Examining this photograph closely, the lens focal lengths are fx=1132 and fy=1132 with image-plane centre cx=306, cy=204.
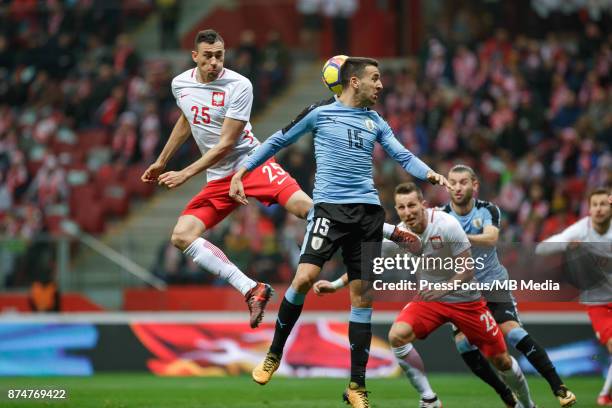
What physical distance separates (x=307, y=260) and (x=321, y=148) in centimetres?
96

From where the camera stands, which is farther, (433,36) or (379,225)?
(433,36)

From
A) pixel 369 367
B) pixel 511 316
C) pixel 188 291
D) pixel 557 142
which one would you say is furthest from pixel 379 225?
pixel 557 142

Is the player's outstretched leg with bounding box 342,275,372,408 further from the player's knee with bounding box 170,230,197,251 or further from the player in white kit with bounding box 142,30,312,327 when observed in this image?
the player's knee with bounding box 170,230,197,251

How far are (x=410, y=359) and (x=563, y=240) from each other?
2094 mm

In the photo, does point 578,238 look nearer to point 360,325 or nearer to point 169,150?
point 360,325

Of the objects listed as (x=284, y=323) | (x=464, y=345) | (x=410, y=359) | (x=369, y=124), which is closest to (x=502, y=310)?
(x=464, y=345)

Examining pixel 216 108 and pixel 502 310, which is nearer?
pixel 216 108

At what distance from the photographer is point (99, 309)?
59.7ft

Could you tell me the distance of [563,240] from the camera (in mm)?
11094

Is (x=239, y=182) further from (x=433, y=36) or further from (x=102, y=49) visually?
(x=102, y=49)

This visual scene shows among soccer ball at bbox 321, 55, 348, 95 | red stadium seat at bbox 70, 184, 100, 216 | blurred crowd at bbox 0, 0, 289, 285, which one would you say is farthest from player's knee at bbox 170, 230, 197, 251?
red stadium seat at bbox 70, 184, 100, 216

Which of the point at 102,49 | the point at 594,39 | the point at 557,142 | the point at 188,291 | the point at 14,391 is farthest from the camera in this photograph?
the point at 102,49

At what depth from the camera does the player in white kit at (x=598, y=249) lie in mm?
11055

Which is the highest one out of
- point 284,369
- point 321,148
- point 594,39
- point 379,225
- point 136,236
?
point 594,39
